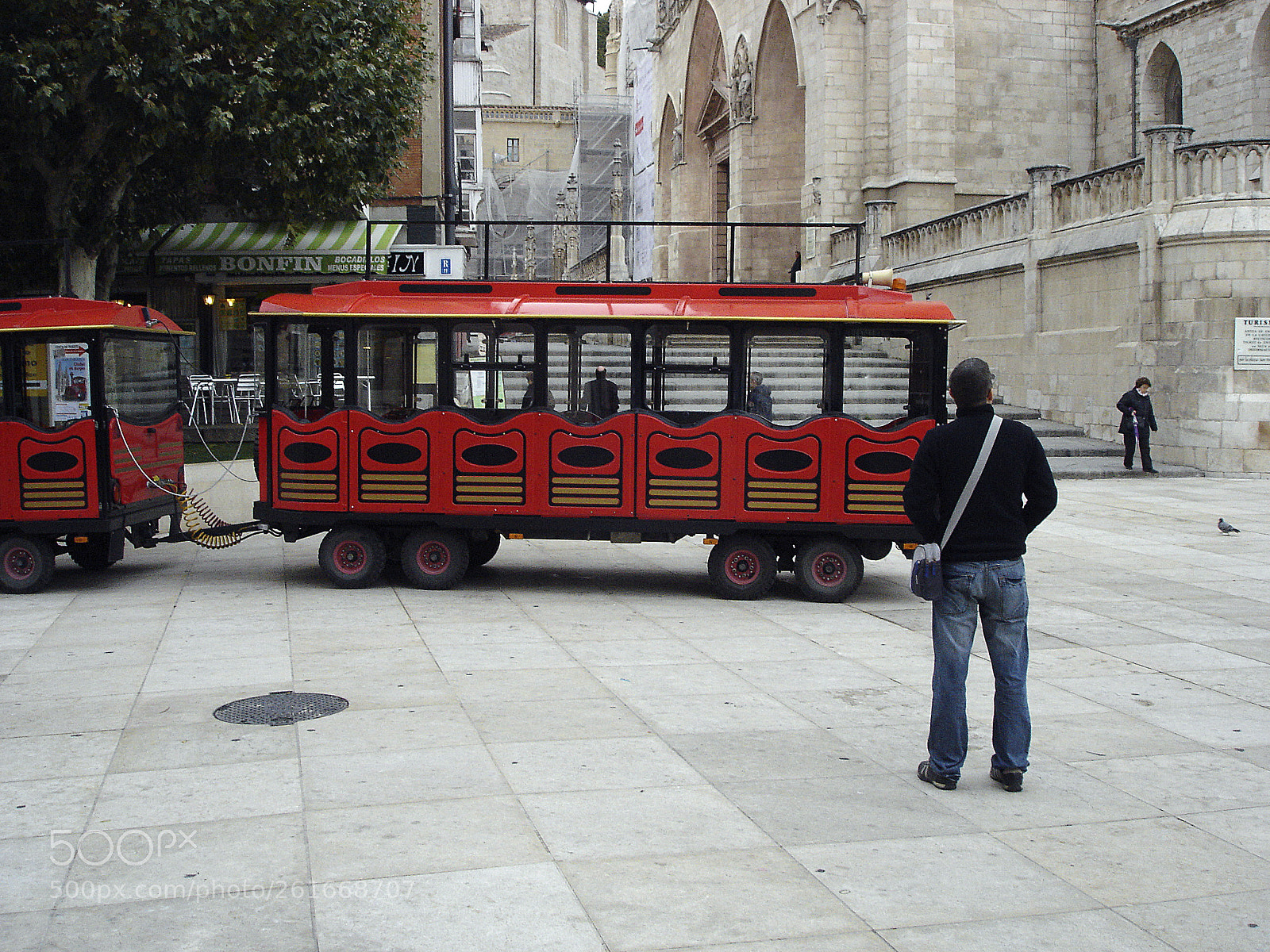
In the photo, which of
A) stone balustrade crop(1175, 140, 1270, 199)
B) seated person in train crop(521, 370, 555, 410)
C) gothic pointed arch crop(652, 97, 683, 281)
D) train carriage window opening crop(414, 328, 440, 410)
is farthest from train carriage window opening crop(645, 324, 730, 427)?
gothic pointed arch crop(652, 97, 683, 281)

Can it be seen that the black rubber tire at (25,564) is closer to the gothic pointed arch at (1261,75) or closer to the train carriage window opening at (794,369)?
the train carriage window opening at (794,369)

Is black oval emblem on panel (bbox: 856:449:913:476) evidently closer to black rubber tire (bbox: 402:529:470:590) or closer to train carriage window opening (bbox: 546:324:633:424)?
train carriage window opening (bbox: 546:324:633:424)

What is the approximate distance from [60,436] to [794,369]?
22.2 feet

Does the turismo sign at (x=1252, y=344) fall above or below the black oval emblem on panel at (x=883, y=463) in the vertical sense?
above

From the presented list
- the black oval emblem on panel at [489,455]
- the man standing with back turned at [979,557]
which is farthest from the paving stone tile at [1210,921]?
the black oval emblem on panel at [489,455]

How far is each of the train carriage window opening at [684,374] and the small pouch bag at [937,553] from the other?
17.7 ft

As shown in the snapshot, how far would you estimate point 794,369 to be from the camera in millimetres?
11016

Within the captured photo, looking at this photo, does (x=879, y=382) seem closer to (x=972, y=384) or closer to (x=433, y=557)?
(x=433, y=557)

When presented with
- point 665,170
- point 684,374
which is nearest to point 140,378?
point 684,374

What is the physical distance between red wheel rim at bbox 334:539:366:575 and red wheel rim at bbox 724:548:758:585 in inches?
132

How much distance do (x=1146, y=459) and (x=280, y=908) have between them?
19566mm

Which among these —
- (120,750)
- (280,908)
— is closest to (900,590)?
(120,750)

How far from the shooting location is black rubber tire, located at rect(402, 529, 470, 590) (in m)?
11.2

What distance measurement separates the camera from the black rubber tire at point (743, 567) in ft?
36.0
